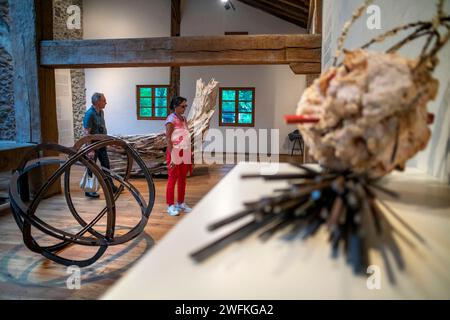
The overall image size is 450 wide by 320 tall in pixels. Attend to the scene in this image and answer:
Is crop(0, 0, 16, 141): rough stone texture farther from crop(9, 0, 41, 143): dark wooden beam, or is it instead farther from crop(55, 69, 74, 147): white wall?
crop(55, 69, 74, 147): white wall

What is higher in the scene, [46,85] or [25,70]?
[25,70]

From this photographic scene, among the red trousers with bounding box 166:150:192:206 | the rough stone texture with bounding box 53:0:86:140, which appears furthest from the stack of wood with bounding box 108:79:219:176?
the rough stone texture with bounding box 53:0:86:140

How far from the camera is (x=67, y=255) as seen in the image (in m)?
2.69

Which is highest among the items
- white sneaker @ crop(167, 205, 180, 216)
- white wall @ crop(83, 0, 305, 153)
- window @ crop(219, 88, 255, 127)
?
white wall @ crop(83, 0, 305, 153)

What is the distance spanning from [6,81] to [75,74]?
4104 mm

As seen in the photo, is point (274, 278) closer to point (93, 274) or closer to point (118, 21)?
point (93, 274)

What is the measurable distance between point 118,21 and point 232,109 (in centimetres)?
362

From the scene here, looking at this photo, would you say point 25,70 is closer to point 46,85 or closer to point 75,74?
point 46,85

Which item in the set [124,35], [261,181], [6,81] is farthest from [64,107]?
[261,181]

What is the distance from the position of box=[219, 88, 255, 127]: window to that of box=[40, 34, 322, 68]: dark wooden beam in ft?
16.1

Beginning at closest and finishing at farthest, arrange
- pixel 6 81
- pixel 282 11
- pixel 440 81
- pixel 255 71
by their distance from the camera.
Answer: pixel 440 81, pixel 6 81, pixel 282 11, pixel 255 71

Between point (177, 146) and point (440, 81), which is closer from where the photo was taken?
point (440, 81)

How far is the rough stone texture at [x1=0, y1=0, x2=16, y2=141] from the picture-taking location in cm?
414

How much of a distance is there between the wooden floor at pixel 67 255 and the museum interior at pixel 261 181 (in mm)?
15
